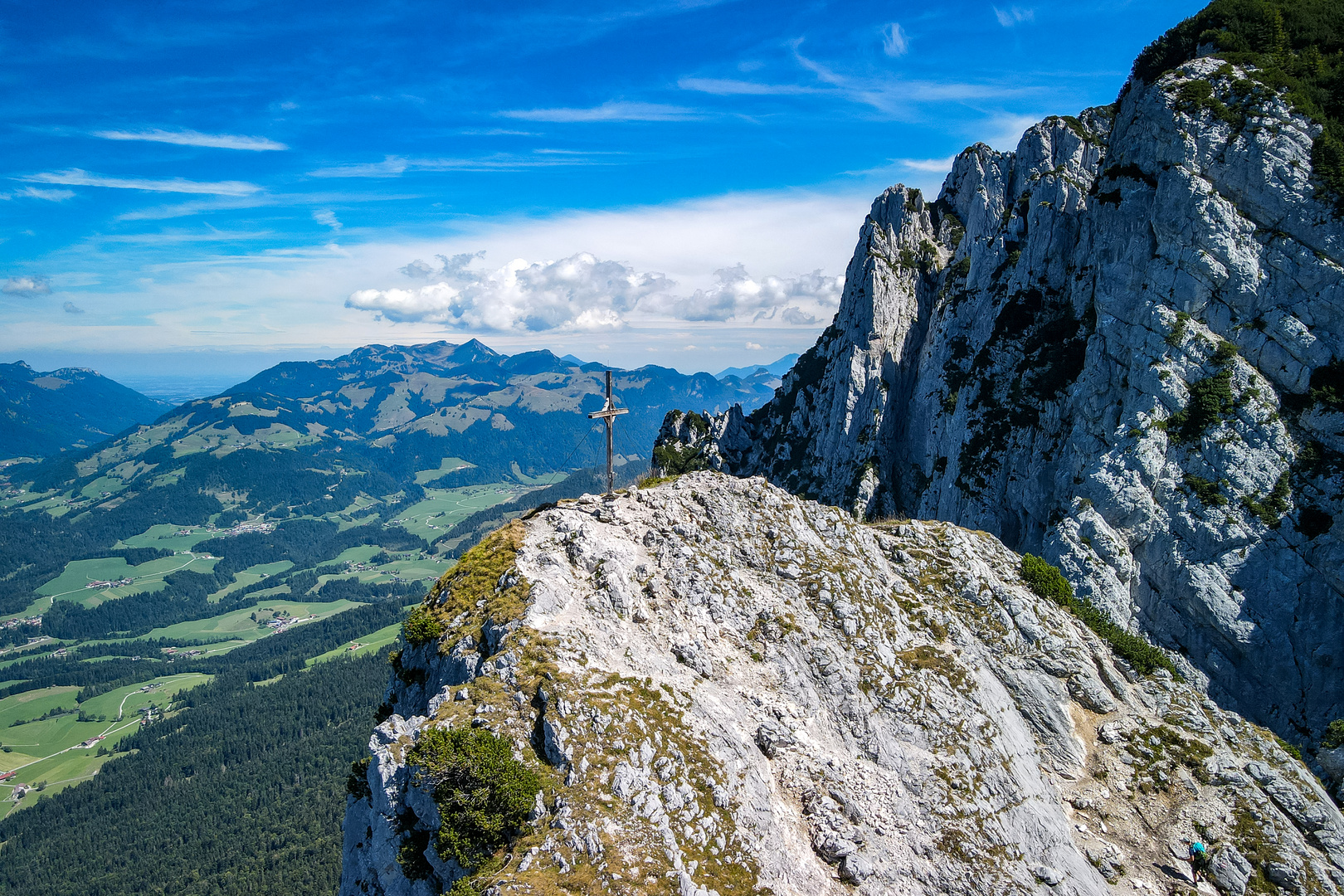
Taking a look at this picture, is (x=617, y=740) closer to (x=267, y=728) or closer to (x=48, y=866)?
(x=48, y=866)

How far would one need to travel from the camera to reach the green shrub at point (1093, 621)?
120 ft

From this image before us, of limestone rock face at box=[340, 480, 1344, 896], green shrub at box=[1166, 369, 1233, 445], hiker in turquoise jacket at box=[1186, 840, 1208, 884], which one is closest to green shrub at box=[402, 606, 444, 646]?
limestone rock face at box=[340, 480, 1344, 896]

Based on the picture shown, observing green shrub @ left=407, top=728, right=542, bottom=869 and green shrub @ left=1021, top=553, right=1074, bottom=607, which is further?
green shrub @ left=1021, top=553, right=1074, bottom=607

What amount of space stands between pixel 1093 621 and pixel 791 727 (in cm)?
2734

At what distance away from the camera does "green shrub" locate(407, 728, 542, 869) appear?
18875mm

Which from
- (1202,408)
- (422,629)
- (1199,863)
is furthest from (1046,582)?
(422,629)

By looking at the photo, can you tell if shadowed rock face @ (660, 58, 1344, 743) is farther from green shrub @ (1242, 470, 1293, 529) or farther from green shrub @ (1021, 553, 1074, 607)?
green shrub @ (1021, 553, 1074, 607)

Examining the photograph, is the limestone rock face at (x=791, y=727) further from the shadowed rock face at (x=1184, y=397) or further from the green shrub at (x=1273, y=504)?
the green shrub at (x=1273, y=504)

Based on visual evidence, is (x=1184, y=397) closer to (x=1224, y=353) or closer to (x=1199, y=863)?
(x=1224, y=353)

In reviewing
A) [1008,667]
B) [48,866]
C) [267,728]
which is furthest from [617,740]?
[267,728]

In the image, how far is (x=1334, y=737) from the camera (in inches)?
1796

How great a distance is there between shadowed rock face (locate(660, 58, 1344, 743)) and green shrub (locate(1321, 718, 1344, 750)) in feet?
18.6

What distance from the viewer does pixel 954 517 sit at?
80000 mm

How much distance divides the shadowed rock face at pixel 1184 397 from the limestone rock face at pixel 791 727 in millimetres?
26957
